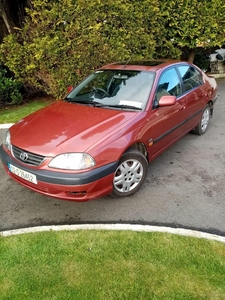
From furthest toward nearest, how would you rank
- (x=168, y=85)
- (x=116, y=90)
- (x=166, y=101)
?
1. (x=168, y=85)
2. (x=116, y=90)
3. (x=166, y=101)

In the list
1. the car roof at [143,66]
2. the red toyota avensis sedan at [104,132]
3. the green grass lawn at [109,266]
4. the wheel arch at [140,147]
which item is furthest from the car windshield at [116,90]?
the green grass lawn at [109,266]

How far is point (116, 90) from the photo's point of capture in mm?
3701

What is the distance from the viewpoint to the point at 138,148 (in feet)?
11.2

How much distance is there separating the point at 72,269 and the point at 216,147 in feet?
11.0

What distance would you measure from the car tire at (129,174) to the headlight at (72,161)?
44 cm

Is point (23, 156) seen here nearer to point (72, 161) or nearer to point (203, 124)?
point (72, 161)

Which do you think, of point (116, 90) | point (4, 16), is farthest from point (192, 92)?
point (4, 16)

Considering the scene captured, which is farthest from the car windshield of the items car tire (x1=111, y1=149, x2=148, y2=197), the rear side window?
the rear side window

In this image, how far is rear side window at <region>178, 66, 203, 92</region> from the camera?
4.32 metres

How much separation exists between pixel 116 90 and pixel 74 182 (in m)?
1.59

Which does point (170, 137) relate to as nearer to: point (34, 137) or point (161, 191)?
point (161, 191)

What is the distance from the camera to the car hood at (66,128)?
9.25ft

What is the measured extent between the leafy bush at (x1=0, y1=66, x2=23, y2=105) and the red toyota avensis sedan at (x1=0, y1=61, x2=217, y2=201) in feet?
12.5

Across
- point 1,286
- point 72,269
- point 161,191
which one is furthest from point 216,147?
point 1,286
